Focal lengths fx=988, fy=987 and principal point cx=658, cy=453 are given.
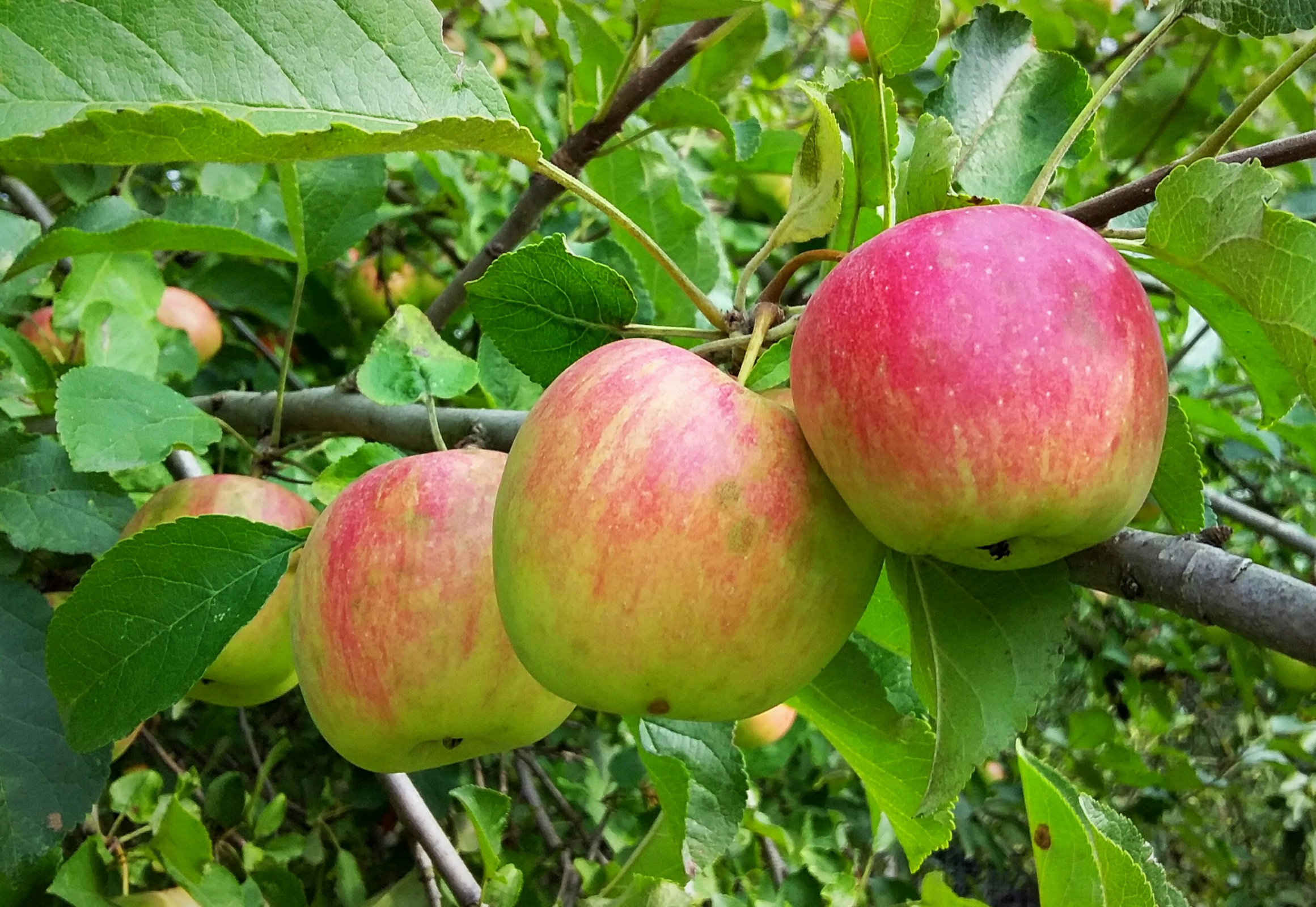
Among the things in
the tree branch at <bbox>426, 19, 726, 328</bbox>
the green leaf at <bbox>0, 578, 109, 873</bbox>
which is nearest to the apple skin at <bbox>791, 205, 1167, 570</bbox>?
the tree branch at <bbox>426, 19, 726, 328</bbox>

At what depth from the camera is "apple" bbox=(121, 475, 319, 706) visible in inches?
34.2

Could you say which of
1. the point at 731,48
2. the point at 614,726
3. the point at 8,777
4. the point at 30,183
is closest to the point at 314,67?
the point at 8,777

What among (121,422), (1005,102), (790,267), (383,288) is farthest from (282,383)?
(383,288)

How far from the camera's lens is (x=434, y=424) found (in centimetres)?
84

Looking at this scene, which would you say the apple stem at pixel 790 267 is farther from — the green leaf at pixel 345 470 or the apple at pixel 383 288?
the apple at pixel 383 288

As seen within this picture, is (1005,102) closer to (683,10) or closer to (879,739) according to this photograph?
(683,10)

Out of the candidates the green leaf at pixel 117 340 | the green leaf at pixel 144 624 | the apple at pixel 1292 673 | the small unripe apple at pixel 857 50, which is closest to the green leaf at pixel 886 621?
the green leaf at pixel 144 624

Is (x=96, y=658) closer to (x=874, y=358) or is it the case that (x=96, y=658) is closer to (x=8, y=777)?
(x=8, y=777)

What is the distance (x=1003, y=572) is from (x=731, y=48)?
1.05 m

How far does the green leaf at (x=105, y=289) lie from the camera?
122 cm

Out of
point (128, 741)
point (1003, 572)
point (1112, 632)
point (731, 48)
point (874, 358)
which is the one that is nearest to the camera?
point (874, 358)

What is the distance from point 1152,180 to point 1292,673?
6.04 feet

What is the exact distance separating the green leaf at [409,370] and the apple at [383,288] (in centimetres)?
96

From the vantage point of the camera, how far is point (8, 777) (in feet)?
2.74
